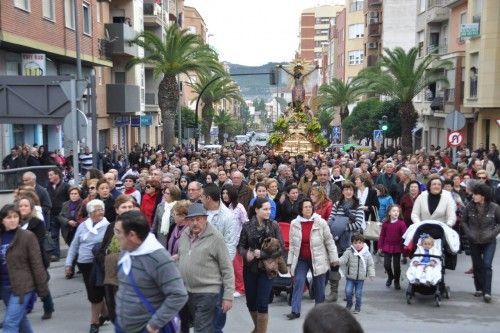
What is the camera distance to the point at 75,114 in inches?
526

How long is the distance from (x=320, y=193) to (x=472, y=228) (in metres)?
2.28

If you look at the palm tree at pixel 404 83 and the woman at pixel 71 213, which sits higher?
the palm tree at pixel 404 83

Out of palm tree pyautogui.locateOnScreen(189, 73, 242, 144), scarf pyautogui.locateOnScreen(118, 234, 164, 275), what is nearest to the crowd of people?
scarf pyautogui.locateOnScreen(118, 234, 164, 275)

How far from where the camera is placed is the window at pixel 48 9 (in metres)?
24.6

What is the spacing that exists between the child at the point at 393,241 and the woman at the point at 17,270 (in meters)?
5.74

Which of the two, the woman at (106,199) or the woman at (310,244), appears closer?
the woman at (310,244)

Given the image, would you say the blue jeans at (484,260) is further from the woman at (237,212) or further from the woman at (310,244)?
the woman at (237,212)

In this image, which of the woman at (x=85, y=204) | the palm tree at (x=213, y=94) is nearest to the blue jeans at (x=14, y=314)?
the woman at (x=85, y=204)

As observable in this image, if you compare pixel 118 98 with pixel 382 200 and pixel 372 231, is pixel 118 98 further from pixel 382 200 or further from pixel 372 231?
pixel 372 231

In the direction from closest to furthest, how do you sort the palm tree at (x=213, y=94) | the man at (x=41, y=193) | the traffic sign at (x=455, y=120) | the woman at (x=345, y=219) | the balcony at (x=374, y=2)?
the woman at (x=345, y=219)
the man at (x=41, y=193)
the traffic sign at (x=455, y=120)
the palm tree at (x=213, y=94)
the balcony at (x=374, y=2)

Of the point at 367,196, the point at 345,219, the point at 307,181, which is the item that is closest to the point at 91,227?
the point at 345,219

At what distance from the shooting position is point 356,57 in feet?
289

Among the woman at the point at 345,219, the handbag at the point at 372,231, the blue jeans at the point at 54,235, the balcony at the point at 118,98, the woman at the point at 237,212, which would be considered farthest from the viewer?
the balcony at the point at 118,98

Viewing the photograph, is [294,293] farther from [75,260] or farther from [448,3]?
[448,3]
